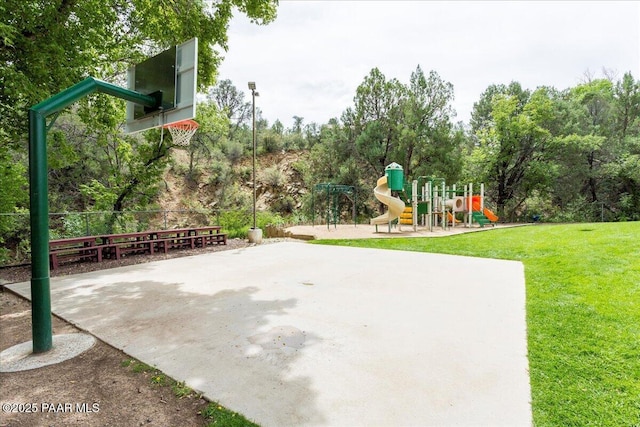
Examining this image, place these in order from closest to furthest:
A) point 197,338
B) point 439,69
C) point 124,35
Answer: point 197,338 → point 124,35 → point 439,69

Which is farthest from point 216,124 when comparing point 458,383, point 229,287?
point 458,383

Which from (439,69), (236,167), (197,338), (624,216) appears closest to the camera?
(197,338)

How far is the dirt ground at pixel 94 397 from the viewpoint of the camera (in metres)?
2.08

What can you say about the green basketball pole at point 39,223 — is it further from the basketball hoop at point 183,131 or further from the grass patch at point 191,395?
the basketball hoop at point 183,131

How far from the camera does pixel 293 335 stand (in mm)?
3357

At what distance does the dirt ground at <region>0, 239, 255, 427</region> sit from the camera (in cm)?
208

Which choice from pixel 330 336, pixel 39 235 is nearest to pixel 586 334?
pixel 330 336

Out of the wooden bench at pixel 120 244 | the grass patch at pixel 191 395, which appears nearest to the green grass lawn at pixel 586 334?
the grass patch at pixel 191 395

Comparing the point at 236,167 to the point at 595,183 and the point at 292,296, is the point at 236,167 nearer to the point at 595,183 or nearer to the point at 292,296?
the point at 292,296

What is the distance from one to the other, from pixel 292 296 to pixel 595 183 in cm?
2524

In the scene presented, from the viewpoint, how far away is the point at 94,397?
2.34 m

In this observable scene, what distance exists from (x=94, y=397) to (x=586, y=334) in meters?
4.45

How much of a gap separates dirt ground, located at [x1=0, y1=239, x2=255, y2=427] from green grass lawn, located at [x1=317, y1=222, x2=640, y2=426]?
244cm

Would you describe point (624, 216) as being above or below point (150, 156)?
below
